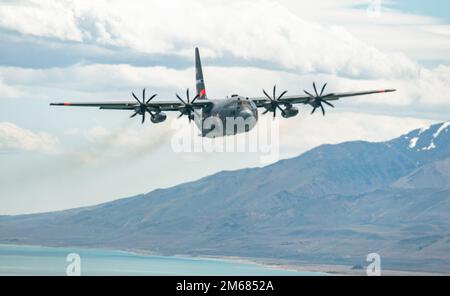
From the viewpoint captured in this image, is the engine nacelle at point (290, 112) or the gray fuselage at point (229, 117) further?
the engine nacelle at point (290, 112)

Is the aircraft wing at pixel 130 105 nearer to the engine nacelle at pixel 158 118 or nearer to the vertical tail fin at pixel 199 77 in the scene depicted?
the engine nacelle at pixel 158 118

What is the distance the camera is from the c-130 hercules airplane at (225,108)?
119 metres

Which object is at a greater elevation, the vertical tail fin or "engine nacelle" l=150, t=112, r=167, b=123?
the vertical tail fin

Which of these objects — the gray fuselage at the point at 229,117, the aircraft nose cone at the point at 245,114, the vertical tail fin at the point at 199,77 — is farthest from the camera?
the vertical tail fin at the point at 199,77

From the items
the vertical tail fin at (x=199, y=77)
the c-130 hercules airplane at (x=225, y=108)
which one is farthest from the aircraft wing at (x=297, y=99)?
the vertical tail fin at (x=199, y=77)

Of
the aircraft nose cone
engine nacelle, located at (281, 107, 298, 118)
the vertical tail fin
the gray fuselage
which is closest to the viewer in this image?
the aircraft nose cone

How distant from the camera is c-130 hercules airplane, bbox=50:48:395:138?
390ft

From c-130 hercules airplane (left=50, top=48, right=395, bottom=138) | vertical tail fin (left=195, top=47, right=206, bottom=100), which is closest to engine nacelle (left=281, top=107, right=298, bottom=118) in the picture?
c-130 hercules airplane (left=50, top=48, right=395, bottom=138)

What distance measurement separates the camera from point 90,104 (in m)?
120

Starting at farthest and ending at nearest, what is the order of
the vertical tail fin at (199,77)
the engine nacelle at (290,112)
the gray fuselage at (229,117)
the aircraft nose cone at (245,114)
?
the vertical tail fin at (199,77) < the engine nacelle at (290,112) < the gray fuselage at (229,117) < the aircraft nose cone at (245,114)

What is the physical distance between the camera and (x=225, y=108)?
120 metres

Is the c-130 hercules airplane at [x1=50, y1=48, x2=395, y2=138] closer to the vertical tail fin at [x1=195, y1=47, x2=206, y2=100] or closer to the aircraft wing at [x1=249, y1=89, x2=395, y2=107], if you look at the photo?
the aircraft wing at [x1=249, y1=89, x2=395, y2=107]
